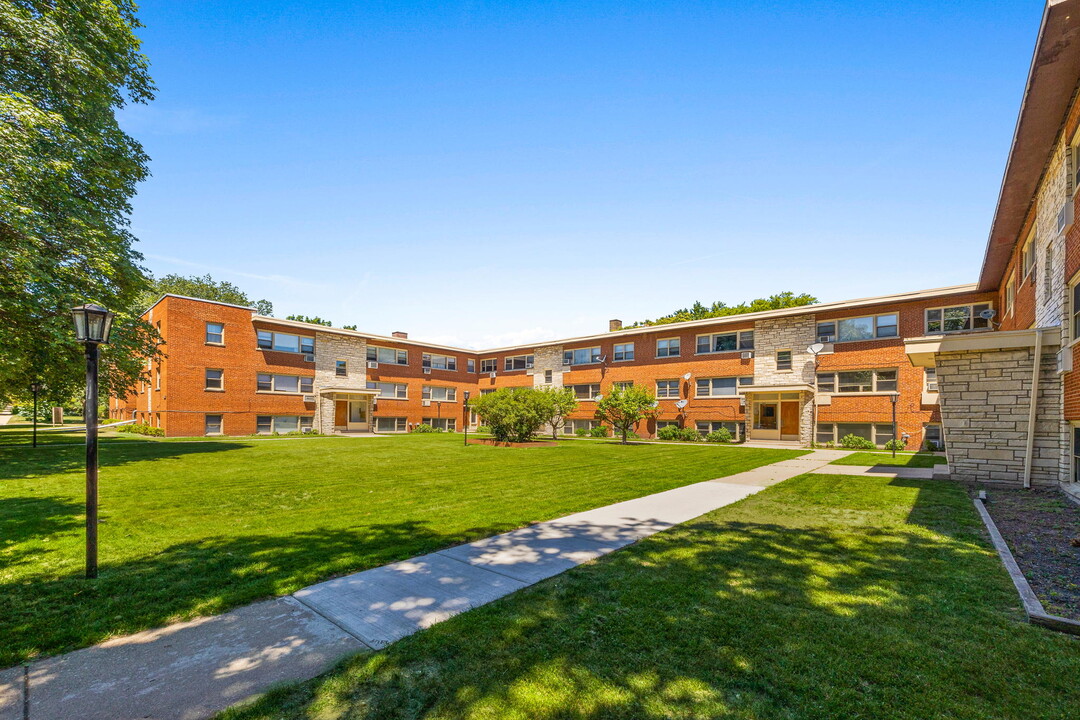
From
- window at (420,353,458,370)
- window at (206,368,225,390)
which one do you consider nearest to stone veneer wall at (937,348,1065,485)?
window at (206,368,225,390)

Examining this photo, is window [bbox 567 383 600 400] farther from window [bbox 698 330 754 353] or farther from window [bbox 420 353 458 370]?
window [bbox 420 353 458 370]

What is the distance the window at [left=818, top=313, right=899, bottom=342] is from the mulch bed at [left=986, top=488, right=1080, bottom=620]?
1585 cm

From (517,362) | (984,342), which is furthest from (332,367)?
(984,342)

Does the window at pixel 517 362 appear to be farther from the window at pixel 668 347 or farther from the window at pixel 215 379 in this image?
the window at pixel 215 379

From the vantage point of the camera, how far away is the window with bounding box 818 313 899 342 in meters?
23.6

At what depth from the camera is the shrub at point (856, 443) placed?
912 inches

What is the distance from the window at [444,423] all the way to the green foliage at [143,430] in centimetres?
1715

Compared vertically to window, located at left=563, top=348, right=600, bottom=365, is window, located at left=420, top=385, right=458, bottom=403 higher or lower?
lower

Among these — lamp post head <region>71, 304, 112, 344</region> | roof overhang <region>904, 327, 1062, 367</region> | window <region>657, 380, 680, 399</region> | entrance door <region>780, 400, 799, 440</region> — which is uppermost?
roof overhang <region>904, 327, 1062, 367</region>

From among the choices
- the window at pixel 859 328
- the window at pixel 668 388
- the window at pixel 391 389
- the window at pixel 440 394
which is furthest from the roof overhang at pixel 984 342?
the window at pixel 440 394

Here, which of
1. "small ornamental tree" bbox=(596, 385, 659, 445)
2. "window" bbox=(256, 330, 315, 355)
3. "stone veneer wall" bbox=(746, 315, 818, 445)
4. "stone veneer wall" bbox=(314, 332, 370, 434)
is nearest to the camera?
"stone veneer wall" bbox=(746, 315, 818, 445)

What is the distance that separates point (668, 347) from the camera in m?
32.1

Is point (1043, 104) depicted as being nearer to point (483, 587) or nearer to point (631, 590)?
point (631, 590)

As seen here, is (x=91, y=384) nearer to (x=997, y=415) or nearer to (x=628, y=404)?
(x=997, y=415)
